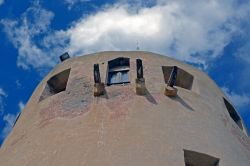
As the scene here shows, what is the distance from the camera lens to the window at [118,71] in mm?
17594

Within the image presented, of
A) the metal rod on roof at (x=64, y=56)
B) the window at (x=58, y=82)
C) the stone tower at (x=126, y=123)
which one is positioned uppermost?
the metal rod on roof at (x=64, y=56)

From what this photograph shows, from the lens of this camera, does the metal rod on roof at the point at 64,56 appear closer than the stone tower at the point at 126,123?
No

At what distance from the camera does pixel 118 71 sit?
18.2 metres

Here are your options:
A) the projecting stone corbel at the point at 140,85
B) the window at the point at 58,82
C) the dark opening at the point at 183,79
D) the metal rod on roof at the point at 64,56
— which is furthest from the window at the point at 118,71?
the metal rod on roof at the point at 64,56

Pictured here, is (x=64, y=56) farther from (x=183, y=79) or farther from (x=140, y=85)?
(x=140, y=85)

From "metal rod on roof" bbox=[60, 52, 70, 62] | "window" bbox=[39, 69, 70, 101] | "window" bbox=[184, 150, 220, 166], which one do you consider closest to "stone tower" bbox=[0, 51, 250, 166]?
"window" bbox=[184, 150, 220, 166]

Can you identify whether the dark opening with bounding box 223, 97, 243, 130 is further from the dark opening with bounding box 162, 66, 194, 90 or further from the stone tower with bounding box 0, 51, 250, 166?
the dark opening with bounding box 162, 66, 194, 90

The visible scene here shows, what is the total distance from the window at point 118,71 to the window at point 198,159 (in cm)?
474

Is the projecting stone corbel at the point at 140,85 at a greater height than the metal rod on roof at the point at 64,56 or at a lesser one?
lesser

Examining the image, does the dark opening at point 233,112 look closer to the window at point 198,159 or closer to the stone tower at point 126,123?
the stone tower at point 126,123

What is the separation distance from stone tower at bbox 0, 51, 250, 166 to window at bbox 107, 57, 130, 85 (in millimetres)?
35

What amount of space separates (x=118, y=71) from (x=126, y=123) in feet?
15.5

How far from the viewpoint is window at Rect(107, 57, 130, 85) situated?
17.6 metres

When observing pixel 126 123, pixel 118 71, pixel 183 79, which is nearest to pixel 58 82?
pixel 118 71
